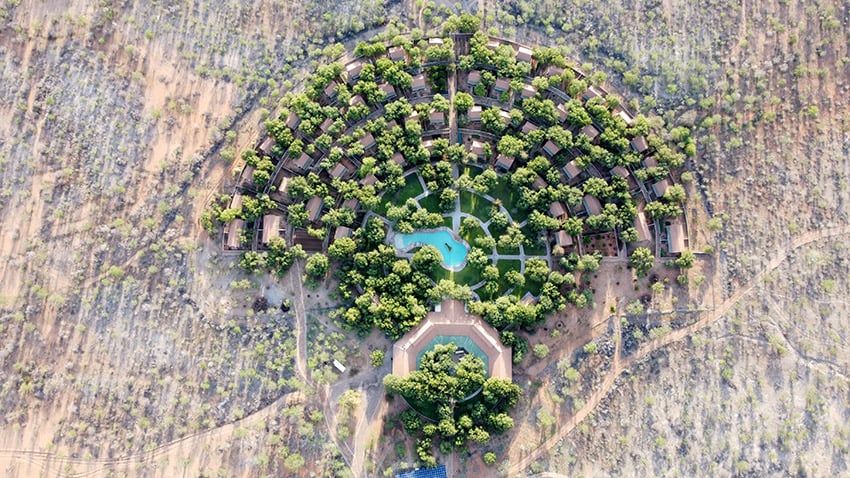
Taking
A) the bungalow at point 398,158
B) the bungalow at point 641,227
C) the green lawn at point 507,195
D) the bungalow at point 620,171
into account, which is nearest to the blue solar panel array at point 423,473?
the green lawn at point 507,195

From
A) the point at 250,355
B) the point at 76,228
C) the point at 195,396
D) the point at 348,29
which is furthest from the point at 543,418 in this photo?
the point at 76,228

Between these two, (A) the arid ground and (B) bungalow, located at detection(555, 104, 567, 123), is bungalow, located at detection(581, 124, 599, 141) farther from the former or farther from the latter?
(A) the arid ground

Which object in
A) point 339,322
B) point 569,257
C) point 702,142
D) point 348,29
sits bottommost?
point 339,322

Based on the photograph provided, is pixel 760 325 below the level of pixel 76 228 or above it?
below

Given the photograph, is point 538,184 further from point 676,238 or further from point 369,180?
point 369,180

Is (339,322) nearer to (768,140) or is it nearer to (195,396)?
(195,396)

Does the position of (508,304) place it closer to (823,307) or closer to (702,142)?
(702,142)
